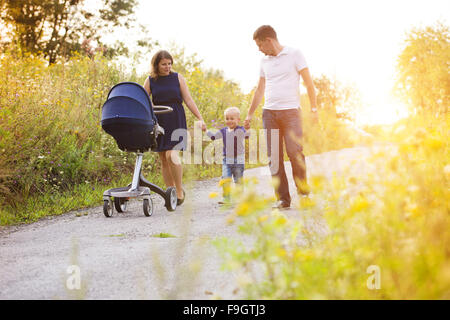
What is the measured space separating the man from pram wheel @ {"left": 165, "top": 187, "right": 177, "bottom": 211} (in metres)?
1.25

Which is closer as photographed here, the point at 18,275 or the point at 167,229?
the point at 18,275

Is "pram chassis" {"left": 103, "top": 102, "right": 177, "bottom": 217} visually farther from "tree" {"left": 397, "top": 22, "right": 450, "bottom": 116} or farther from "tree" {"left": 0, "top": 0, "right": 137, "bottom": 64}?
"tree" {"left": 0, "top": 0, "right": 137, "bottom": 64}

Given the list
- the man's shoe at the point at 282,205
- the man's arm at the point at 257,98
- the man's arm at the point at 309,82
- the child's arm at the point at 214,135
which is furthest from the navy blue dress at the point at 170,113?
the man's arm at the point at 309,82

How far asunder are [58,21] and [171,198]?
70.5ft

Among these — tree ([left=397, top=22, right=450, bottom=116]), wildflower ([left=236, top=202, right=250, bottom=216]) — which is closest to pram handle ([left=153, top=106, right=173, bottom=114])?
wildflower ([left=236, top=202, right=250, bottom=216])

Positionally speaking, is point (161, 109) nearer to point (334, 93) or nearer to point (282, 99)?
point (282, 99)

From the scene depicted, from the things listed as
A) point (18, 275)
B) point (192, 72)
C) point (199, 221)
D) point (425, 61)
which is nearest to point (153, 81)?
point (199, 221)

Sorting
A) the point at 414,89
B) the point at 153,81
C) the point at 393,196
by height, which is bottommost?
the point at 393,196

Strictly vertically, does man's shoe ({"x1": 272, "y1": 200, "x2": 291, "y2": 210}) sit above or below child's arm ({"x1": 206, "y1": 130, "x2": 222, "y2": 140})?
below

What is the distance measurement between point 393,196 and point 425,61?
18362 mm

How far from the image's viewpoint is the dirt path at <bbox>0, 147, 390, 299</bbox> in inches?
106

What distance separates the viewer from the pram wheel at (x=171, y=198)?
5.84 meters

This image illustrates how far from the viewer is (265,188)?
7801 mm
